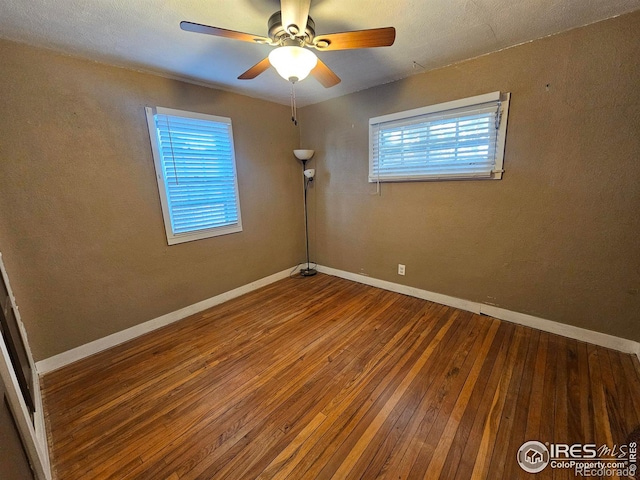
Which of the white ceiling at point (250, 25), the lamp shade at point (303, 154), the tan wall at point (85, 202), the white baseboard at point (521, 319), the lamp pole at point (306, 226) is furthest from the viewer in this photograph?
the lamp pole at point (306, 226)

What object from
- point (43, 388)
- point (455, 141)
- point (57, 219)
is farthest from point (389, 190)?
point (43, 388)

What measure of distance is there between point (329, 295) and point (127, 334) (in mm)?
2014

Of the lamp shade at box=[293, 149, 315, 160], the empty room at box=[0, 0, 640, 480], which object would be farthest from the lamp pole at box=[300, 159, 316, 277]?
the empty room at box=[0, 0, 640, 480]

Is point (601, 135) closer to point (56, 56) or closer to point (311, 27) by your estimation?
point (311, 27)

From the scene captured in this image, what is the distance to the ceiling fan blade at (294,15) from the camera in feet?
4.14

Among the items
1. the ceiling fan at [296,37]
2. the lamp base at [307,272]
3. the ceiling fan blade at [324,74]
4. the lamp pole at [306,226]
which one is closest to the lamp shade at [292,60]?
the ceiling fan at [296,37]

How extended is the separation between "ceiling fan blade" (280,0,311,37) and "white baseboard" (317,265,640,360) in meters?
2.60

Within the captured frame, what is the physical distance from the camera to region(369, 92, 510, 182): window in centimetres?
220

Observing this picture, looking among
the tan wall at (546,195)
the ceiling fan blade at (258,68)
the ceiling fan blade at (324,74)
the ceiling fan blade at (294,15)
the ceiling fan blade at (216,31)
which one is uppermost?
the ceiling fan blade at (294,15)

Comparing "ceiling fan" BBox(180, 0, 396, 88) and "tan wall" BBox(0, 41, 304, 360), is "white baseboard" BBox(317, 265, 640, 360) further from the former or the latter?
"ceiling fan" BBox(180, 0, 396, 88)

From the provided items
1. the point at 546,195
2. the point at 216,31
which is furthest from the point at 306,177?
the point at 546,195

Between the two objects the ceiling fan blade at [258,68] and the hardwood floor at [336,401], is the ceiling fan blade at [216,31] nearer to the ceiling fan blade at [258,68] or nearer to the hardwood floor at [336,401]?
the ceiling fan blade at [258,68]

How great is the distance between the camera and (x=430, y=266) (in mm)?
2789

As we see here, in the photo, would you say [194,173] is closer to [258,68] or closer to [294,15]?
[258,68]
